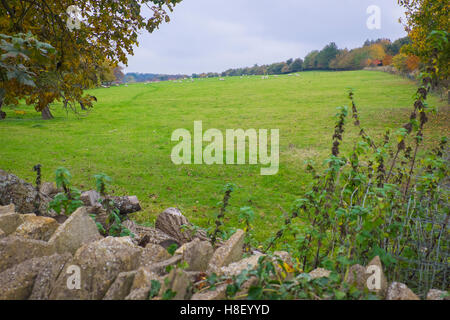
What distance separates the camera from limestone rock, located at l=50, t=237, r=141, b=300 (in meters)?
2.72

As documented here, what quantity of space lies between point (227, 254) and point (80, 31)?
8.99m

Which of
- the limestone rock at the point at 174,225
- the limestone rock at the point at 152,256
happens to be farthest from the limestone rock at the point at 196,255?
the limestone rock at the point at 174,225

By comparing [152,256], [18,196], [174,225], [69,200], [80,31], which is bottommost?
[174,225]

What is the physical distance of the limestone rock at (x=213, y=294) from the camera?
2.54 metres

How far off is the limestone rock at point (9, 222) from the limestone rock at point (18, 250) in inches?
42.7

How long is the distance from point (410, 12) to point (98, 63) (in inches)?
809

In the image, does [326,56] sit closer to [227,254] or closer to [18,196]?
[18,196]

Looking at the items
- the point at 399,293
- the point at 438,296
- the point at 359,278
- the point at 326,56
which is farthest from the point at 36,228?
the point at 326,56

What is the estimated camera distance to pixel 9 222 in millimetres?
4195

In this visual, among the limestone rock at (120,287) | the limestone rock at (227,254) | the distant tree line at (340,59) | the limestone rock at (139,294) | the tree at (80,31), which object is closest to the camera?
the limestone rock at (139,294)

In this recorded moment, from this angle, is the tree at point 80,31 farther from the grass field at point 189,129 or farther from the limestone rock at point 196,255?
the limestone rock at point 196,255

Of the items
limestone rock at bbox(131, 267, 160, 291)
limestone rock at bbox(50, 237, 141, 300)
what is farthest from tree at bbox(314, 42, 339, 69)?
limestone rock at bbox(131, 267, 160, 291)

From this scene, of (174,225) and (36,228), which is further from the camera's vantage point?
(174,225)

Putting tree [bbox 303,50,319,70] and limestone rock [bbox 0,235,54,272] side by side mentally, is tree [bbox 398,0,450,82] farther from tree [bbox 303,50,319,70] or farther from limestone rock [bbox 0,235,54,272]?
tree [bbox 303,50,319,70]
